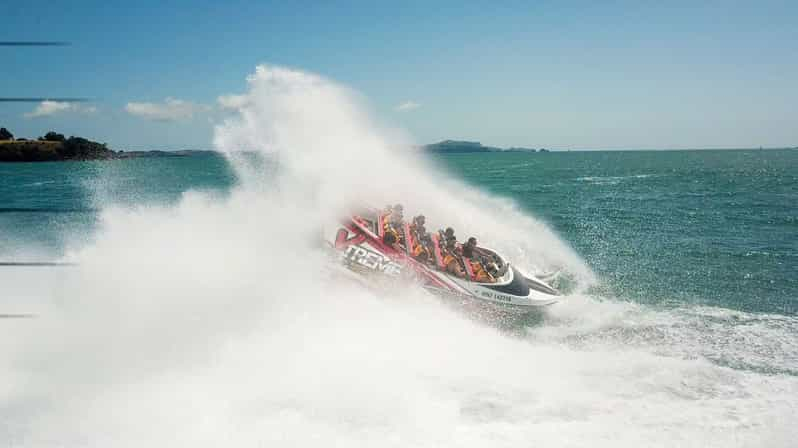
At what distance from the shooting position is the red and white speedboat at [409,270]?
11.6 m

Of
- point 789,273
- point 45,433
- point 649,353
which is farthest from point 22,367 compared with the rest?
point 789,273

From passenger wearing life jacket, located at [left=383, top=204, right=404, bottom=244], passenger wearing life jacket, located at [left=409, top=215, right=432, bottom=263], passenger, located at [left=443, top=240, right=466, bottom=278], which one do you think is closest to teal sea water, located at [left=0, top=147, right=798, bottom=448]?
passenger, located at [left=443, top=240, right=466, bottom=278]

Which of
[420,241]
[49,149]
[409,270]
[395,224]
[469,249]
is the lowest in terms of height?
[409,270]

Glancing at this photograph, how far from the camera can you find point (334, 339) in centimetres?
989

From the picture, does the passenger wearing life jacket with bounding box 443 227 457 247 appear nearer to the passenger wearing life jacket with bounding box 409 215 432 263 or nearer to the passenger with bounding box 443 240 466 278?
the passenger with bounding box 443 240 466 278

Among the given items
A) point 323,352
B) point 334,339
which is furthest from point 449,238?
point 323,352

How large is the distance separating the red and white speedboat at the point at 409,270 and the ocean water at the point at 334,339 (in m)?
0.46

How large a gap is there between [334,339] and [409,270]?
2670 mm

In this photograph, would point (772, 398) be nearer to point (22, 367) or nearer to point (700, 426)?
point (700, 426)

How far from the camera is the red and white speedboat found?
11.6 m

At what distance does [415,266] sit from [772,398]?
736 cm

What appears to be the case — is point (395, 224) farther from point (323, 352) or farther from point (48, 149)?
point (48, 149)

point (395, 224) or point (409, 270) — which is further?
point (395, 224)

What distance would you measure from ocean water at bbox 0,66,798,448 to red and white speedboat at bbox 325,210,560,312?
0.46 metres
